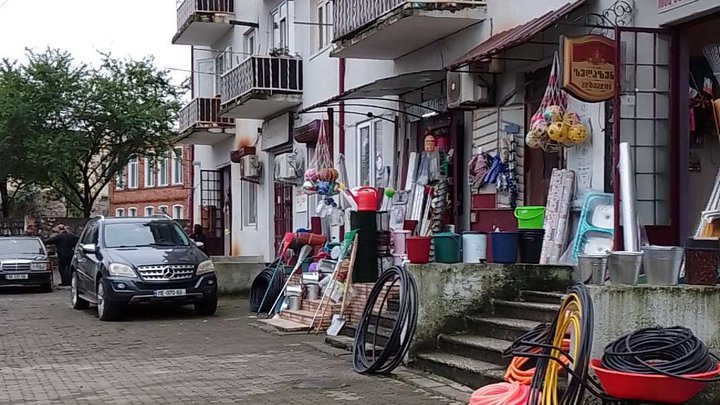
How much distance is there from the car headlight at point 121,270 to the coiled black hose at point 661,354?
31.9 feet

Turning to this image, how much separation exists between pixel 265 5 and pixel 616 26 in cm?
1373

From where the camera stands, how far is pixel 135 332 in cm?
1355

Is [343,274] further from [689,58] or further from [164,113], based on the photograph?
[164,113]

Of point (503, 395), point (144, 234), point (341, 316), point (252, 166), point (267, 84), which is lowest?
point (341, 316)

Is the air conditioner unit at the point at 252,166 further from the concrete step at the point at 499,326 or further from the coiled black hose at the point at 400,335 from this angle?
the concrete step at the point at 499,326

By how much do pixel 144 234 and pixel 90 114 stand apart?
14390 millimetres

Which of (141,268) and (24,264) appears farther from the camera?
(24,264)

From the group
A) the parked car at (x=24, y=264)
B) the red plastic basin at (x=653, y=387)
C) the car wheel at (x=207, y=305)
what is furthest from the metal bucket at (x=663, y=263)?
the parked car at (x=24, y=264)

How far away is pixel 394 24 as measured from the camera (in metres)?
13.1

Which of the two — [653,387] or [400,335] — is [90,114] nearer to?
[400,335]

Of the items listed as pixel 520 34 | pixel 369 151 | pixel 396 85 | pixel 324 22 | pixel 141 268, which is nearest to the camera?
pixel 520 34

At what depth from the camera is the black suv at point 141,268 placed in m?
14.6

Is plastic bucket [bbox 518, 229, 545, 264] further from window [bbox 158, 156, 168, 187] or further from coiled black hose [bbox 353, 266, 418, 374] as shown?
window [bbox 158, 156, 168, 187]

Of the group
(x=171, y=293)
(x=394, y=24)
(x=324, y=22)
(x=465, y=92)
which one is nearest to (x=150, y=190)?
(x=324, y=22)
